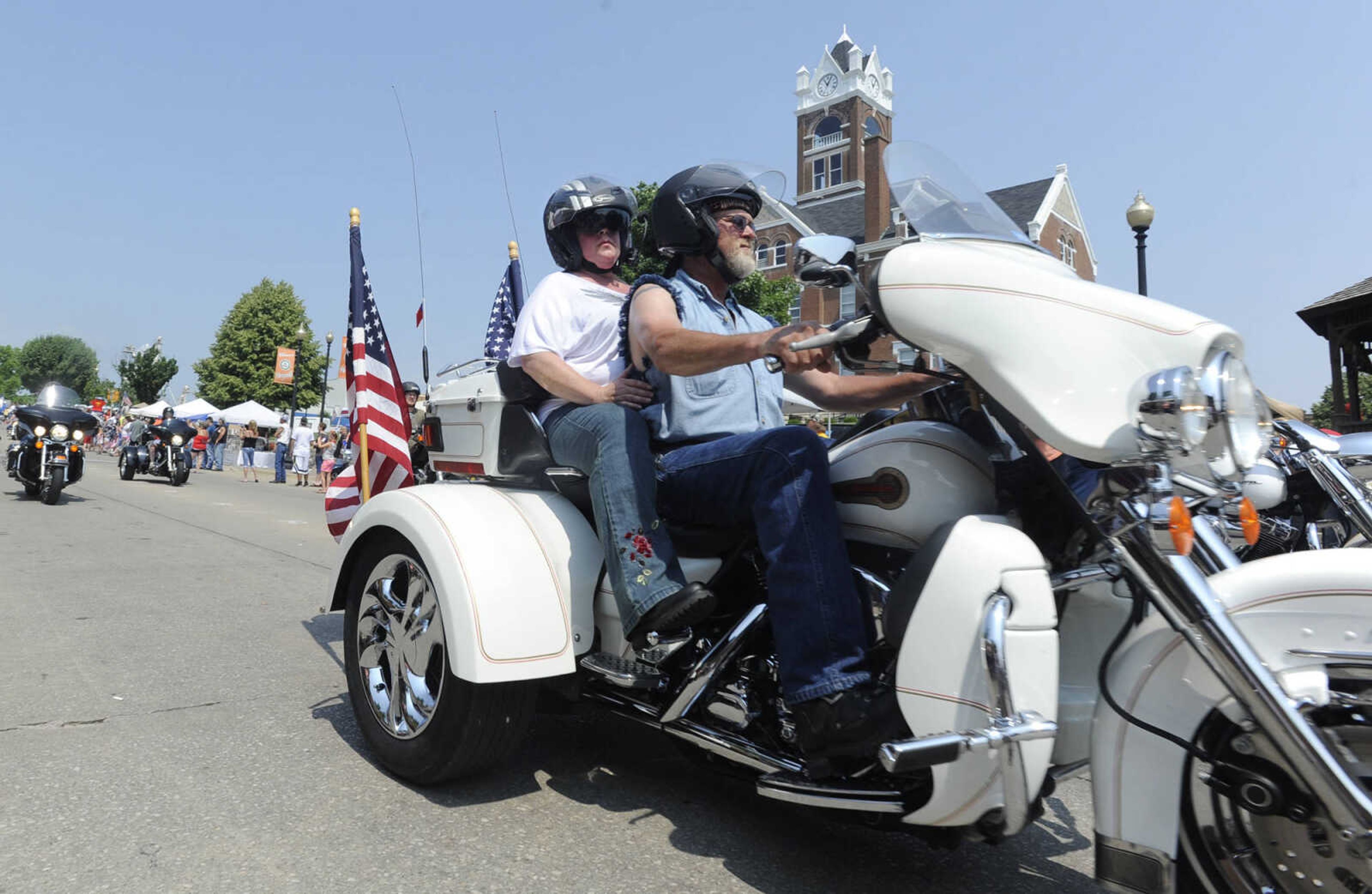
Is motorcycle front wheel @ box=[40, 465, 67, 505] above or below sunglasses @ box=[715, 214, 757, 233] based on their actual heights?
below

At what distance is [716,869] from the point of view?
2443mm

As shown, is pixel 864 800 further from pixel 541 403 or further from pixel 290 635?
pixel 290 635

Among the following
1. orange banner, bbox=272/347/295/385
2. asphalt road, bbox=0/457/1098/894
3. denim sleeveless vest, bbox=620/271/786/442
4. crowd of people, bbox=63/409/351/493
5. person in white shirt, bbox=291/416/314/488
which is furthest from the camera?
orange banner, bbox=272/347/295/385

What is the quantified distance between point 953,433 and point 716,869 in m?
1.23

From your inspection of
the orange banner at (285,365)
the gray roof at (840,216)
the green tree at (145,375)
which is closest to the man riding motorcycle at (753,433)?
the orange banner at (285,365)

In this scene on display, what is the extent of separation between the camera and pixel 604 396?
9.51ft

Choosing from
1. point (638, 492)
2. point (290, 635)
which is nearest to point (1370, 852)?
point (638, 492)

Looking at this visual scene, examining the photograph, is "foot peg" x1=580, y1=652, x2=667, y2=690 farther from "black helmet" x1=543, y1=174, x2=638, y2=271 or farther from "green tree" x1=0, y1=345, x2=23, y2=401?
"green tree" x1=0, y1=345, x2=23, y2=401

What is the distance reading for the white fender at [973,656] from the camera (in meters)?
1.88

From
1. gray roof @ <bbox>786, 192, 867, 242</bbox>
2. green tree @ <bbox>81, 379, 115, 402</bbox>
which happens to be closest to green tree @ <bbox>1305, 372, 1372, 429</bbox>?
gray roof @ <bbox>786, 192, 867, 242</bbox>

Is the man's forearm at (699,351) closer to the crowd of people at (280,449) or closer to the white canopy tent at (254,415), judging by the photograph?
the crowd of people at (280,449)

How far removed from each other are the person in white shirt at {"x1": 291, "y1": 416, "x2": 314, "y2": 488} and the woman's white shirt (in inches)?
810

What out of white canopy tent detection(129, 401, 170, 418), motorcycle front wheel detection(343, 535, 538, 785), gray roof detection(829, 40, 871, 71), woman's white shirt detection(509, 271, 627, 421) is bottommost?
motorcycle front wheel detection(343, 535, 538, 785)

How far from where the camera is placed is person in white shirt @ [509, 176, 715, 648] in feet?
8.30
